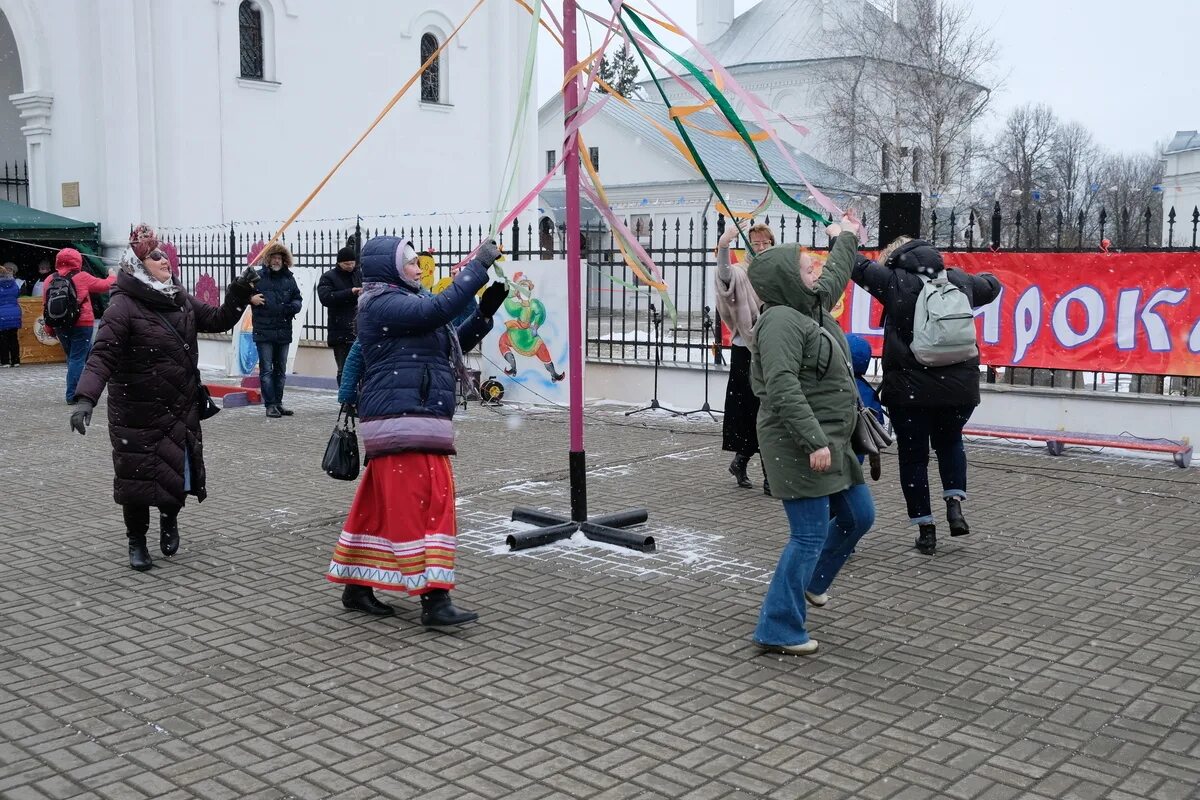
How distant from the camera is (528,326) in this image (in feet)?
45.4

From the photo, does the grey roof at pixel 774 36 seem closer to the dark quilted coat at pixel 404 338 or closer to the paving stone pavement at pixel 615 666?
the paving stone pavement at pixel 615 666

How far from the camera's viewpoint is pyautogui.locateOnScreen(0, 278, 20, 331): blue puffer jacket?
17.9 meters

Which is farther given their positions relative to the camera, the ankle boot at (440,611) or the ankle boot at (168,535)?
the ankle boot at (168,535)

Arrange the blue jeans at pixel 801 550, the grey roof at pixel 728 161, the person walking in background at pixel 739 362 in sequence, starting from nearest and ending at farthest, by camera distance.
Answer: the blue jeans at pixel 801 550, the person walking in background at pixel 739 362, the grey roof at pixel 728 161

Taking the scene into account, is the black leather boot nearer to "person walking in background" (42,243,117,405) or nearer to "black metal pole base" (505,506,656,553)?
"black metal pole base" (505,506,656,553)

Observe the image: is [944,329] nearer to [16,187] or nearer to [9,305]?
[9,305]

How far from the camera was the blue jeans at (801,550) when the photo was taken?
4.89 metres

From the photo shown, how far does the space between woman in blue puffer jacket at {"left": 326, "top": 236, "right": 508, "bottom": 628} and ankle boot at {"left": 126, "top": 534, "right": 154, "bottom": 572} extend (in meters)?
1.75

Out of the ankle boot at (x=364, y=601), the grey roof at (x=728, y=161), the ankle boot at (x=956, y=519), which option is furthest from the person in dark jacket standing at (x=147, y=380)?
the grey roof at (x=728, y=161)

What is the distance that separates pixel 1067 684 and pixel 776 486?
1352mm

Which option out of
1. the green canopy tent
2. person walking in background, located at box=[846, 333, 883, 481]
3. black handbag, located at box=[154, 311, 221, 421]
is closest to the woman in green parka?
person walking in background, located at box=[846, 333, 883, 481]

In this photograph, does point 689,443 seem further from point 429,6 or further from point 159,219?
point 429,6

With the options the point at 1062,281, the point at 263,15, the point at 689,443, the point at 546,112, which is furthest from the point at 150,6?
the point at 546,112

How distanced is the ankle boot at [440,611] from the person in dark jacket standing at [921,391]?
2.73 metres
